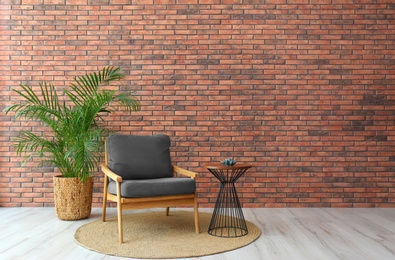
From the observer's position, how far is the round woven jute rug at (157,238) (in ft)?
9.83

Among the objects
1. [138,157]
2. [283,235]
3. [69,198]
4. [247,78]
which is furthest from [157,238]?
[247,78]

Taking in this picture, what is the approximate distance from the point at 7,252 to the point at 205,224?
1.80 meters

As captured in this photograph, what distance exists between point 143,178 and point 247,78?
6.21 feet

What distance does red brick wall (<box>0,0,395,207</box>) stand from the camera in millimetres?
4828

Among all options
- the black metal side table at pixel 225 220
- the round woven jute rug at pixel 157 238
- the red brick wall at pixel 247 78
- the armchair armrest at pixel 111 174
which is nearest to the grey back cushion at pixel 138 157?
the armchair armrest at pixel 111 174

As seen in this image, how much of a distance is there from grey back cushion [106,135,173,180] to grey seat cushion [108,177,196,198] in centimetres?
34

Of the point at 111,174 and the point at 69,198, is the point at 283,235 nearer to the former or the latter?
the point at 111,174

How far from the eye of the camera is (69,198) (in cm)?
413

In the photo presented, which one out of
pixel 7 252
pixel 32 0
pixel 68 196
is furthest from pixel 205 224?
pixel 32 0

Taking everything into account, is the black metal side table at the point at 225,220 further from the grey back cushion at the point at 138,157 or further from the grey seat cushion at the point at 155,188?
the grey back cushion at the point at 138,157

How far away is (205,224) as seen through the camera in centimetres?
388

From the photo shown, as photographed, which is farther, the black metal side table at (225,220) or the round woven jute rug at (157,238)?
the black metal side table at (225,220)

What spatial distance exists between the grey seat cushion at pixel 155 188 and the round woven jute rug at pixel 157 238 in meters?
0.39

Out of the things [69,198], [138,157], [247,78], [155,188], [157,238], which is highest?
[247,78]
